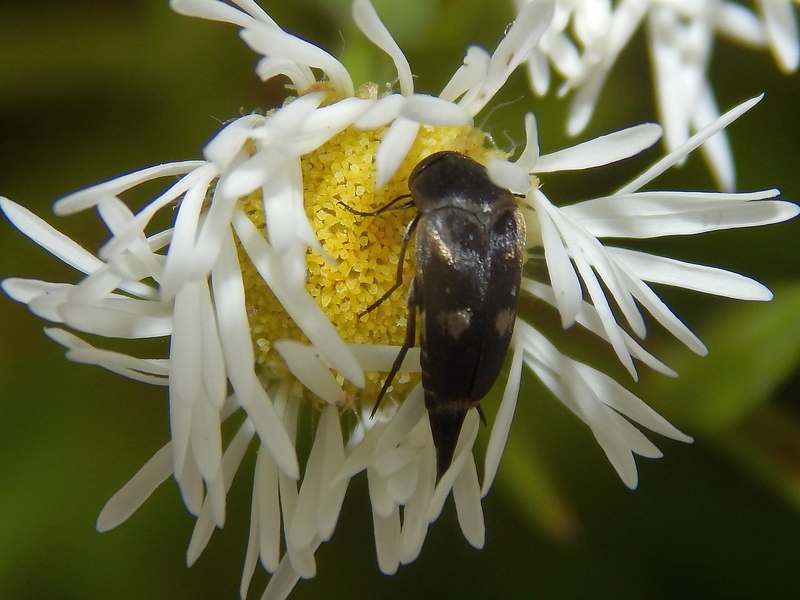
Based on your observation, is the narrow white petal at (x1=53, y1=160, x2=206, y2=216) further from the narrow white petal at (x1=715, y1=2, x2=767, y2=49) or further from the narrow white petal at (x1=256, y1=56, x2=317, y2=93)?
the narrow white petal at (x1=715, y1=2, x2=767, y2=49)

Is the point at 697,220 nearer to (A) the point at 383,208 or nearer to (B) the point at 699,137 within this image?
(B) the point at 699,137

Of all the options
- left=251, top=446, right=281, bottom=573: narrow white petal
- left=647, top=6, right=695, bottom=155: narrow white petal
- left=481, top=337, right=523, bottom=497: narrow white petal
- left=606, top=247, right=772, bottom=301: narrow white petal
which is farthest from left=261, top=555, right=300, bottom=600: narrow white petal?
left=647, top=6, right=695, bottom=155: narrow white petal

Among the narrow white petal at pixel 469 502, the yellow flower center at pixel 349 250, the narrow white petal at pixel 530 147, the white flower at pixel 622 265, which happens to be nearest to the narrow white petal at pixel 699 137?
the white flower at pixel 622 265

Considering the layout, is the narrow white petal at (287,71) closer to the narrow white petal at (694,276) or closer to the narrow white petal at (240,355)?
the narrow white petal at (240,355)

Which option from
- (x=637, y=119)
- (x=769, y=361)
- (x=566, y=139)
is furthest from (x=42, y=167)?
(x=769, y=361)

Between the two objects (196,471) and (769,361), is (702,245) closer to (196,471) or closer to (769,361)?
(769,361)
